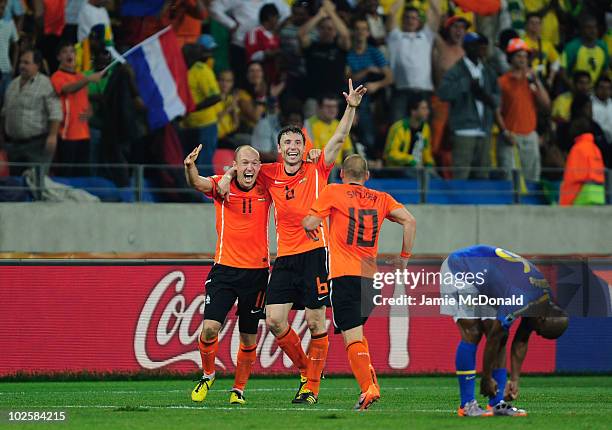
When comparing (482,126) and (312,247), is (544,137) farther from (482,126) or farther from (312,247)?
(312,247)

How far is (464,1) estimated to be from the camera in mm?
19953

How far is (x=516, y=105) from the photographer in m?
19.4

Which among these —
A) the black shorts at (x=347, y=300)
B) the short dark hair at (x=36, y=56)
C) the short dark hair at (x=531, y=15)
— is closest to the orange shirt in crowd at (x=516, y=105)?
the short dark hair at (x=531, y=15)

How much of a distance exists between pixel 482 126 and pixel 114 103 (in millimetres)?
5423

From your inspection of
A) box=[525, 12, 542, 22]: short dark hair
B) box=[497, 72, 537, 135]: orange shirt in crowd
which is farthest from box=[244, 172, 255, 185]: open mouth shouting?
box=[525, 12, 542, 22]: short dark hair

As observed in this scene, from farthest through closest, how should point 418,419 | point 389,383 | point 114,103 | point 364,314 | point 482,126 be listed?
point 482,126
point 114,103
point 389,383
point 364,314
point 418,419

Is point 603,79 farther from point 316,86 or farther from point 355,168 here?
point 355,168

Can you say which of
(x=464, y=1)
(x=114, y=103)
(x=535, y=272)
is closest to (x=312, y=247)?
(x=535, y=272)

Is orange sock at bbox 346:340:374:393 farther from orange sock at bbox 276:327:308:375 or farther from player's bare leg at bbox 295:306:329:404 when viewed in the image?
orange sock at bbox 276:327:308:375

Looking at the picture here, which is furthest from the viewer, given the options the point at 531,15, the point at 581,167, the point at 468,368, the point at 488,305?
the point at 531,15

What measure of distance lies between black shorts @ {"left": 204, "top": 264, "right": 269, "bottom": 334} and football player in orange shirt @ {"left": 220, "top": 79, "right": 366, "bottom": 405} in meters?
0.23

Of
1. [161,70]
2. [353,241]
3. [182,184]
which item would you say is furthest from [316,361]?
[161,70]

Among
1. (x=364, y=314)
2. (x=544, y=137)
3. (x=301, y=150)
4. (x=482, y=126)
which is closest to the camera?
(x=364, y=314)

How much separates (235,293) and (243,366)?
64cm
